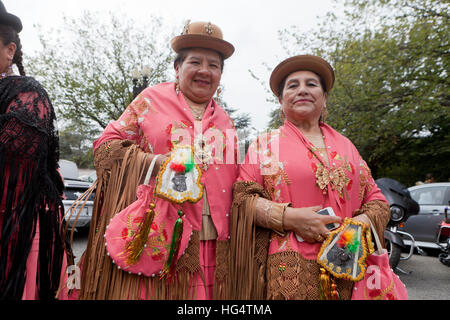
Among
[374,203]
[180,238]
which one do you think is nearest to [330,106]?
[374,203]

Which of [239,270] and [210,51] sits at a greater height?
[210,51]

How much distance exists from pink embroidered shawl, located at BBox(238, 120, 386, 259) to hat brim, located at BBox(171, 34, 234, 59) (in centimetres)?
60

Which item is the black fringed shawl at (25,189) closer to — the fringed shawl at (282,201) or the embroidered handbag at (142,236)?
the embroidered handbag at (142,236)

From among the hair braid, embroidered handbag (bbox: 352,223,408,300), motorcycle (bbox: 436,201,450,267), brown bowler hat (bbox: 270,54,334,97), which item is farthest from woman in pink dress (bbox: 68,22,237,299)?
motorcycle (bbox: 436,201,450,267)

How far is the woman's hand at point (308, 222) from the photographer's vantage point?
1612 millimetres

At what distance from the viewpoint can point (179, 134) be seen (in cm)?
177

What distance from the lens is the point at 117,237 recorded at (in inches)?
59.4

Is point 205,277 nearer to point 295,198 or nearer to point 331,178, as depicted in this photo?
point 295,198

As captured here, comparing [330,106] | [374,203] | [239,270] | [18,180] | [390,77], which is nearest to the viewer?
[18,180]

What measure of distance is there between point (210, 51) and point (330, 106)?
8882 millimetres

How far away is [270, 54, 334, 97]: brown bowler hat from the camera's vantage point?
196 cm

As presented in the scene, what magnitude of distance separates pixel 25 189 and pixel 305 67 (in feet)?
5.48
